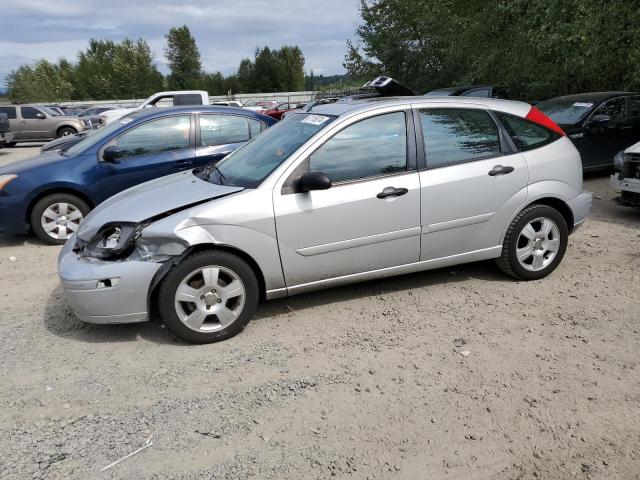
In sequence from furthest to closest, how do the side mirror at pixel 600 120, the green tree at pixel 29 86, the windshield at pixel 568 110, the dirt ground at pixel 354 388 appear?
1. the green tree at pixel 29 86
2. the windshield at pixel 568 110
3. the side mirror at pixel 600 120
4. the dirt ground at pixel 354 388

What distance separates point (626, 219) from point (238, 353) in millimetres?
5404

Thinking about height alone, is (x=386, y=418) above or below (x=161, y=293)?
below

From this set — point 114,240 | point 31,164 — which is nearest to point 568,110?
point 114,240

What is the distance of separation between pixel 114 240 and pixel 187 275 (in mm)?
697

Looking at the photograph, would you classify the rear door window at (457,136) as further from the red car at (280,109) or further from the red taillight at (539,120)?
the red car at (280,109)

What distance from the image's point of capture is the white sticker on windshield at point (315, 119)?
427cm

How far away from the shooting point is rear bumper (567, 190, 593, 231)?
472 cm

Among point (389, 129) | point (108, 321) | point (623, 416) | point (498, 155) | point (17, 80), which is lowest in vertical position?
point (623, 416)

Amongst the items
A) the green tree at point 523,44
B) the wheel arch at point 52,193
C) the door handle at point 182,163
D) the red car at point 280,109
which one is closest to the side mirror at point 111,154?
the wheel arch at point 52,193

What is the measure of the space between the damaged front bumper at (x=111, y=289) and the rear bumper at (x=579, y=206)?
3.55 metres

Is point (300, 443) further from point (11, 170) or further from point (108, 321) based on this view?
point (11, 170)

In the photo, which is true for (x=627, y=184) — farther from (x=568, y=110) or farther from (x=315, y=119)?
(x=315, y=119)

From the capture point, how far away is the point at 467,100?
4.62m

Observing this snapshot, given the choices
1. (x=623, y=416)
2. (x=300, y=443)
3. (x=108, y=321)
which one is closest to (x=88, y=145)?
(x=108, y=321)
